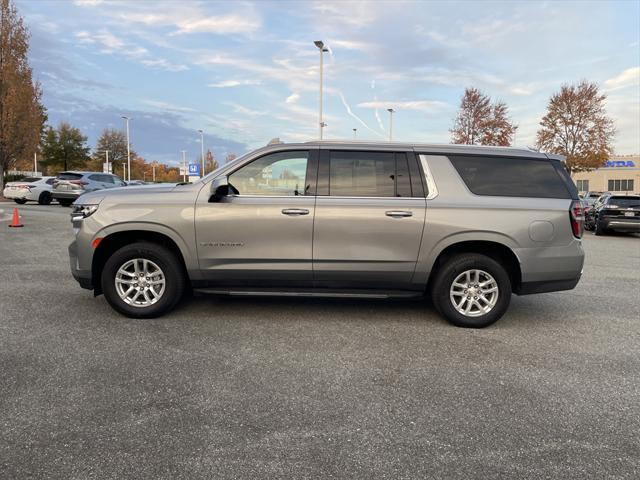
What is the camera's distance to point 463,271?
499 centimetres

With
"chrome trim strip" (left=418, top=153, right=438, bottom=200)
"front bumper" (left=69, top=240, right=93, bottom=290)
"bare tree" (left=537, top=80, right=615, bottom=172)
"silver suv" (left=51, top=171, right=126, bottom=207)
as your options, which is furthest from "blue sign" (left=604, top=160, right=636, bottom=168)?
"front bumper" (left=69, top=240, right=93, bottom=290)

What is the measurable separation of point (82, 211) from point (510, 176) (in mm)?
4584

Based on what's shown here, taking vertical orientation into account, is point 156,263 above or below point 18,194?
below

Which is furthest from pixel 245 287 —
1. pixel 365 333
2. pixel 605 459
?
pixel 605 459

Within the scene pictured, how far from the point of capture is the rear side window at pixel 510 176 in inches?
199

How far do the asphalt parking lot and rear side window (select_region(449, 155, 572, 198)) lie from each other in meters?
1.46

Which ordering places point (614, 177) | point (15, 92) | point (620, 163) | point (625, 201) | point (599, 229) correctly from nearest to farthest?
point (625, 201)
point (599, 229)
point (15, 92)
point (614, 177)
point (620, 163)

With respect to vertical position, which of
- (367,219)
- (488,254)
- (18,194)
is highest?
(18,194)

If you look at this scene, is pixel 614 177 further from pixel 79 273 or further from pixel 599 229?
pixel 79 273

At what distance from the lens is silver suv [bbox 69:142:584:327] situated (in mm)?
4914

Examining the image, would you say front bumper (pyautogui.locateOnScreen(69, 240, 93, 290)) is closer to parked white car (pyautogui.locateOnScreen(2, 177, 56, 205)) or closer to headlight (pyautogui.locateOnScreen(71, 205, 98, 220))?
headlight (pyautogui.locateOnScreen(71, 205, 98, 220))

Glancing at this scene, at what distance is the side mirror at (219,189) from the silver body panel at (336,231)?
0.20 ft

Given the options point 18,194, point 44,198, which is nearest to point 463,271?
point 44,198

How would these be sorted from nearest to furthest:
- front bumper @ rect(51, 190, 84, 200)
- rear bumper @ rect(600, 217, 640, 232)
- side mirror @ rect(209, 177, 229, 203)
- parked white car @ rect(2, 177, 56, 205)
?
1. side mirror @ rect(209, 177, 229, 203)
2. rear bumper @ rect(600, 217, 640, 232)
3. front bumper @ rect(51, 190, 84, 200)
4. parked white car @ rect(2, 177, 56, 205)
